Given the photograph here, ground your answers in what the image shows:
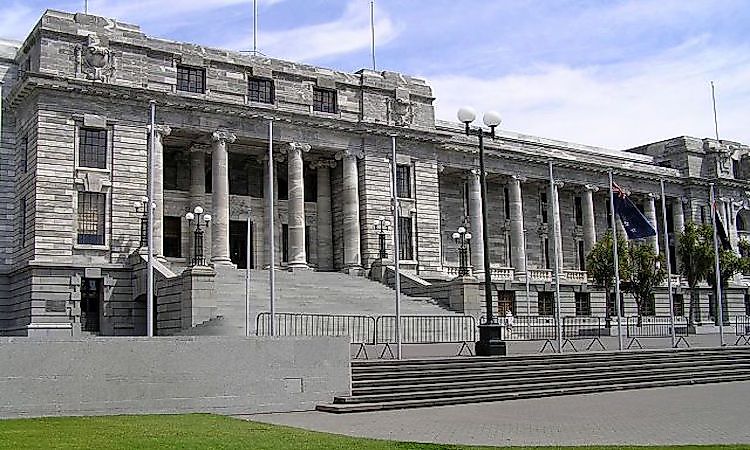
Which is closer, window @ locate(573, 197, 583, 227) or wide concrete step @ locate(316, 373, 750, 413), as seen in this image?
wide concrete step @ locate(316, 373, 750, 413)

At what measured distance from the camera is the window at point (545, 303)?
60562 mm

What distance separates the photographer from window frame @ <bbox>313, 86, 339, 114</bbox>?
5172 cm

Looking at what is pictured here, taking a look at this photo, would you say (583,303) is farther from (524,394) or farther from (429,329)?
(524,394)

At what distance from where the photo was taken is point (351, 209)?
51.1 meters

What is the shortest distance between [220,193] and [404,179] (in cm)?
1231

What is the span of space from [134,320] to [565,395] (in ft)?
81.4

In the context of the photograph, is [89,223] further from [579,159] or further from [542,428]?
[579,159]

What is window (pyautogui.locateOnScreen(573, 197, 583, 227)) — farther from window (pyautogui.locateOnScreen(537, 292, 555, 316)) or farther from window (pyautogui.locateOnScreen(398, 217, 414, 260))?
window (pyautogui.locateOnScreen(398, 217, 414, 260))

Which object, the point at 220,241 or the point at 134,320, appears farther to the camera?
the point at 220,241

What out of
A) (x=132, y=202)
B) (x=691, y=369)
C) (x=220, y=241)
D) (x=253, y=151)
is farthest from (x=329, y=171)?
(x=691, y=369)

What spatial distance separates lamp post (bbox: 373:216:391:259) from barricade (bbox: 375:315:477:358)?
11.4m

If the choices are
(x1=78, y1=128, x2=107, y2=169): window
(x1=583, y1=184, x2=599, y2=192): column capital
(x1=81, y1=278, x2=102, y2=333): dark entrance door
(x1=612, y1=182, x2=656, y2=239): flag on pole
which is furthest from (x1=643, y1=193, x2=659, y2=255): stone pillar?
(x1=81, y1=278, x2=102, y2=333): dark entrance door

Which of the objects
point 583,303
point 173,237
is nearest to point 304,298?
point 173,237

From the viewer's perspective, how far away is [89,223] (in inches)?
1705
